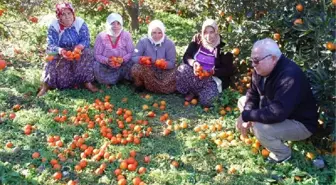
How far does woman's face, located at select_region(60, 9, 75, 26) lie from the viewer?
5605mm

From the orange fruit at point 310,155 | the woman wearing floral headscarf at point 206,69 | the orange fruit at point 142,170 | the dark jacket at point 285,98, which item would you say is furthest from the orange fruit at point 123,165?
the orange fruit at point 310,155

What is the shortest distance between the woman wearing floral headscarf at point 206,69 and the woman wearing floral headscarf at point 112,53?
34.0 inches

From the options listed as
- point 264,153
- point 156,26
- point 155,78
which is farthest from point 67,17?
point 264,153

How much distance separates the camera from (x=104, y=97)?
580 cm

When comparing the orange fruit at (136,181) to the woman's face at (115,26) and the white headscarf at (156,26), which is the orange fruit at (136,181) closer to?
the white headscarf at (156,26)

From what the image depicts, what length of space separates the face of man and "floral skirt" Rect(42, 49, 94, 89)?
2828mm

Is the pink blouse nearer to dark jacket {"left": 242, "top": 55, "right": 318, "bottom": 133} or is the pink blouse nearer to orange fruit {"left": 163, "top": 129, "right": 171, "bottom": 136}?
orange fruit {"left": 163, "top": 129, "right": 171, "bottom": 136}

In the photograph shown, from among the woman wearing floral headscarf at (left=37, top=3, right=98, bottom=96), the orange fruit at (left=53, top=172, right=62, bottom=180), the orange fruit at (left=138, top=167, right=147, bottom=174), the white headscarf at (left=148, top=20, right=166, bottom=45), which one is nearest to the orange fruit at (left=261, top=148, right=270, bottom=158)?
the orange fruit at (left=138, top=167, right=147, bottom=174)

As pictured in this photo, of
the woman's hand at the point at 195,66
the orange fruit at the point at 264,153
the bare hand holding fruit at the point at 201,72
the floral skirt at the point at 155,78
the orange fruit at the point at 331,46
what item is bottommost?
the orange fruit at the point at 264,153

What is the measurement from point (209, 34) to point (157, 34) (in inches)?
31.2

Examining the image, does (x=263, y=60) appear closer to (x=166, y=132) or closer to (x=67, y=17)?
(x=166, y=132)

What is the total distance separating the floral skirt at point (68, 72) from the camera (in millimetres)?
5812

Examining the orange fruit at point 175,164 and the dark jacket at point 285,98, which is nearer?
the dark jacket at point 285,98

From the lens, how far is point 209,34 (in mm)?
5453
